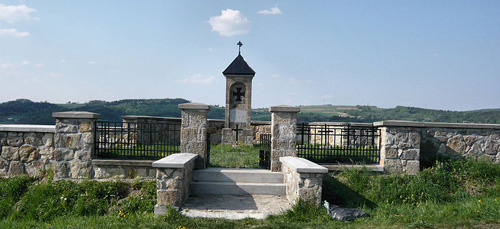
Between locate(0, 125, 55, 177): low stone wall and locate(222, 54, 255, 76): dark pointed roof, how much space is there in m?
8.08

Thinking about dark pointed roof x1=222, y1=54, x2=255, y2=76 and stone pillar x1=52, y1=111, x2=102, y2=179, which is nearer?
stone pillar x1=52, y1=111, x2=102, y2=179

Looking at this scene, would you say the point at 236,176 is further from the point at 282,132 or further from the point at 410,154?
the point at 410,154

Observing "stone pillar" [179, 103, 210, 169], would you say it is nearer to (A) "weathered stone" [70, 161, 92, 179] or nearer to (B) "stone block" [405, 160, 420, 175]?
(A) "weathered stone" [70, 161, 92, 179]

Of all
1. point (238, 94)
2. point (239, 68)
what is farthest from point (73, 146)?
point (239, 68)

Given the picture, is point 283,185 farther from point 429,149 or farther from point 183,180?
point 429,149

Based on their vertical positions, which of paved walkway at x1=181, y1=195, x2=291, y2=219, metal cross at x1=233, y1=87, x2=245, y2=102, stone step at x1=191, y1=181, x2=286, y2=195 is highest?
metal cross at x1=233, y1=87, x2=245, y2=102

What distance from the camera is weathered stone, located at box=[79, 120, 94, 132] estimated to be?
6.99 meters

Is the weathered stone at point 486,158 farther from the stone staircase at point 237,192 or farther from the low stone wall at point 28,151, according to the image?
the low stone wall at point 28,151

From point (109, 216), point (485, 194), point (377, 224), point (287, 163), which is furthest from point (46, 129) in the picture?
point (485, 194)

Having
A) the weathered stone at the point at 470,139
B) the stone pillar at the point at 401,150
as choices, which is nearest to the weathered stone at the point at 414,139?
the stone pillar at the point at 401,150

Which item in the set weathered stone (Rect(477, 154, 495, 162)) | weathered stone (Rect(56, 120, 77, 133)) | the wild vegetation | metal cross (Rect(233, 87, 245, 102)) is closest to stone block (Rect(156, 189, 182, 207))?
the wild vegetation

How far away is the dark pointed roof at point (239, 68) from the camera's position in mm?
13992

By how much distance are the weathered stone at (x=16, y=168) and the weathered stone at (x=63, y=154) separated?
1026 mm

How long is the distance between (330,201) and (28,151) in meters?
6.98
